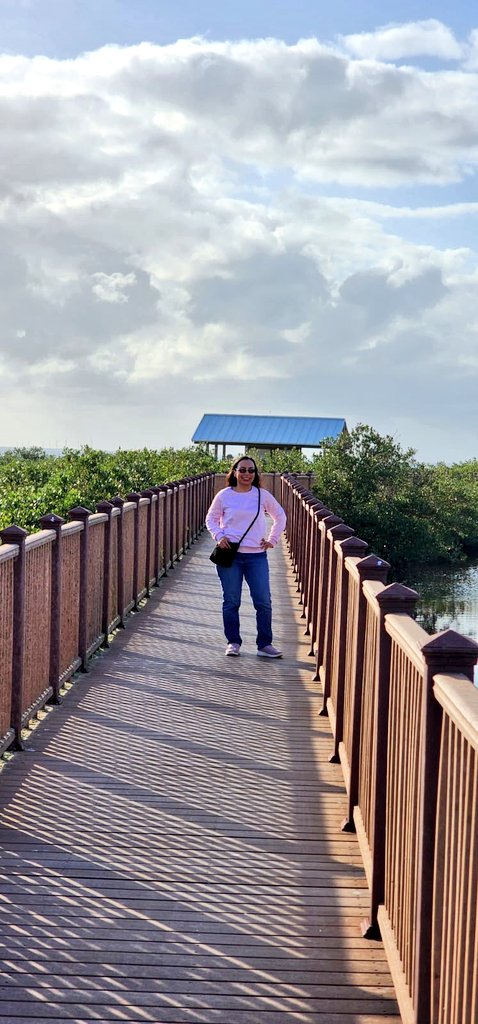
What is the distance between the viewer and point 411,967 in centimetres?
374

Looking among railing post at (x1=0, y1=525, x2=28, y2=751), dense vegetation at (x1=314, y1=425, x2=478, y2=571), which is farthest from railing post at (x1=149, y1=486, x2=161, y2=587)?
dense vegetation at (x1=314, y1=425, x2=478, y2=571)

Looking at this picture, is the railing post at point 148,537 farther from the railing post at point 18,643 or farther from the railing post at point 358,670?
the railing post at point 358,670

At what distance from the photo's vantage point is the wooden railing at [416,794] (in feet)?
9.50

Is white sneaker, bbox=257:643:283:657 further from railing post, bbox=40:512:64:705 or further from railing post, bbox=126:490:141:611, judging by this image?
railing post, bbox=126:490:141:611

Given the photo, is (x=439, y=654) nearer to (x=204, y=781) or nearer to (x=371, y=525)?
(x=204, y=781)

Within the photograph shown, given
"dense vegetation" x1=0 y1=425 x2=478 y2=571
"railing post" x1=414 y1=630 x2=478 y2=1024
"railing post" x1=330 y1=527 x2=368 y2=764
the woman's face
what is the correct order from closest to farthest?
"railing post" x1=414 y1=630 x2=478 y2=1024 → "railing post" x1=330 y1=527 x2=368 y2=764 → the woman's face → "dense vegetation" x1=0 y1=425 x2=478 y2=571

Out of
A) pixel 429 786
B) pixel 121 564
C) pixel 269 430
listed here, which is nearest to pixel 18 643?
pixel 429 786

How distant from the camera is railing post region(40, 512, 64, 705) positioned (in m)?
8.46

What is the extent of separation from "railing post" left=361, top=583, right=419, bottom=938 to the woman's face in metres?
5.66

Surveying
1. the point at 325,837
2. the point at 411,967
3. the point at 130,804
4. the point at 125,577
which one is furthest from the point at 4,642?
the point at 125,577

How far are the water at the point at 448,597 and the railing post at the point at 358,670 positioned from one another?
36.1 m

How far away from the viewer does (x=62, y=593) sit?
8.98 metres

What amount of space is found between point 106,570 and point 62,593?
242 centimetres

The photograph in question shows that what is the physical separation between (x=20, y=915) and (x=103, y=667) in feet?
18.3
